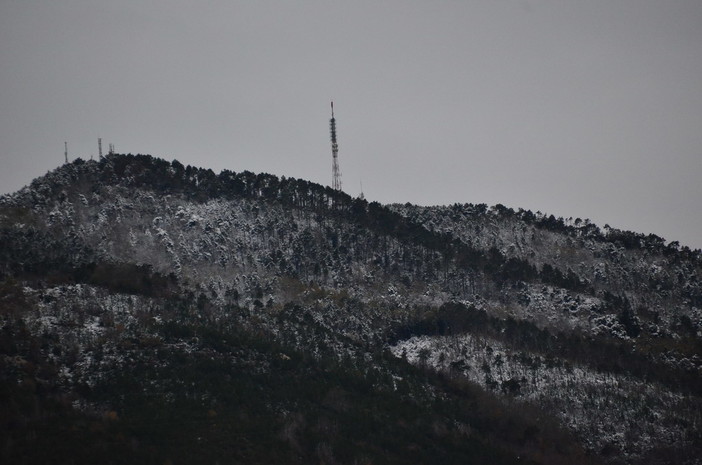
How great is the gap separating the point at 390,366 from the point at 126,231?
65.5 m

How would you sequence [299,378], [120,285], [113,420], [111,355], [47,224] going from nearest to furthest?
[113,420], [111,355], [299,378], [120,285], [47,224]

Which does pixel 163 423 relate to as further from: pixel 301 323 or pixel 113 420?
pixel 301 323

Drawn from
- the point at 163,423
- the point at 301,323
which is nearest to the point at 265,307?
the point at 301,323

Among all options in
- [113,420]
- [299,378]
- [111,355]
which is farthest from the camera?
[299,378]

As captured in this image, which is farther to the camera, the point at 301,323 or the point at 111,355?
the point at 301,323

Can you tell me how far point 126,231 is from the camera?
195 m

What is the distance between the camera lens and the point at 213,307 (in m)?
175

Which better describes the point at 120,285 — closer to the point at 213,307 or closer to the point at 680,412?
the point at 213,307

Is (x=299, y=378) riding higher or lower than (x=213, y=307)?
lower

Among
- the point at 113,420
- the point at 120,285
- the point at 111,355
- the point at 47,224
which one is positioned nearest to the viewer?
the point at 113,420

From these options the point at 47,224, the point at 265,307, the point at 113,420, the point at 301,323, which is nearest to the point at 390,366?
the point at 301,323

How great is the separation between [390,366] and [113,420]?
192ft

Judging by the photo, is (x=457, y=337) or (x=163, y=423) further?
(x=457, y=337)

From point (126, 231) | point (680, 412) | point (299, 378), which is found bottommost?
point (680, 412)
